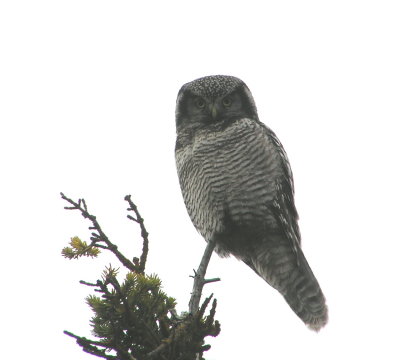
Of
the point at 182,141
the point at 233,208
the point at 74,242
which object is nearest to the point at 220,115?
the point at 182,141

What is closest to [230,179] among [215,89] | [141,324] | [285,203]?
[285,203]

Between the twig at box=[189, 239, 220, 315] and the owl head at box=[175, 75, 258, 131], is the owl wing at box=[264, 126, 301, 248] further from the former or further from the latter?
the twig at box=[189, 239, 220, 315]

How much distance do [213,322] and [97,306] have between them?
49 centimetres

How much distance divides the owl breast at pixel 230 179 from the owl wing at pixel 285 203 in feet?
0.16

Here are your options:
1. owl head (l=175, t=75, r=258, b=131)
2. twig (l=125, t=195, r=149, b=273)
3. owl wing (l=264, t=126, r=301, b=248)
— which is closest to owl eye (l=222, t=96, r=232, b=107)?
owl head (l=175, t=75, r=258, b=131)

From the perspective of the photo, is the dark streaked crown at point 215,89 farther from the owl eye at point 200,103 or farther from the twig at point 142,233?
the twig at point 142,233

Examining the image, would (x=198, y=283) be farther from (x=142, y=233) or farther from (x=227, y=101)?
(x=227, y=101)

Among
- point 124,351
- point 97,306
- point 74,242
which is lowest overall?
point 124,351

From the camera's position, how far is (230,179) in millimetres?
4672

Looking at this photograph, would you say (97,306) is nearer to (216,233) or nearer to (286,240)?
(216,233)

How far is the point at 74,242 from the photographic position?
9.30ft

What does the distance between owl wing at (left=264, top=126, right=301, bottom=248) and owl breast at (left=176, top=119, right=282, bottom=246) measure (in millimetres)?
49

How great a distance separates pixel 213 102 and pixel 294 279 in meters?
1.60

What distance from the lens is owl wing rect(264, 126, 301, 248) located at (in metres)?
4.75
